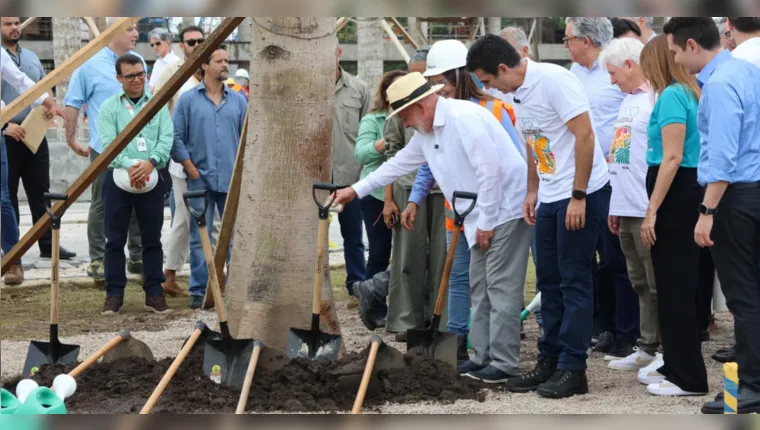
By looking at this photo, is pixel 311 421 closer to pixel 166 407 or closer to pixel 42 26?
pixel 166 407

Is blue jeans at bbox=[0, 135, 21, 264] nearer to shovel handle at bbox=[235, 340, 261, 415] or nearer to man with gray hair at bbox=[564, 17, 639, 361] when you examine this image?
shovel handle at bbox=[235, 340, 261, 415]

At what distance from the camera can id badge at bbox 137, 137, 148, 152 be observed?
789 centimetres

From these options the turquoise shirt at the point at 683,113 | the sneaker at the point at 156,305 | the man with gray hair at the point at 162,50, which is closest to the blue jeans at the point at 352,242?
the sneaker at the point at 156,305

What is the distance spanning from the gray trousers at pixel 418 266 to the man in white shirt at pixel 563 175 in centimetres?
137

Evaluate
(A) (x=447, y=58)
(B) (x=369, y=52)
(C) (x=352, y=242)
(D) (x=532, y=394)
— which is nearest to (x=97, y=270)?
(C) (x=352, y=242)

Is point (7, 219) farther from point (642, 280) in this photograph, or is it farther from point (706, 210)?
point (706, 210)

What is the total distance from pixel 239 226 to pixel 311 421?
13.0 feet

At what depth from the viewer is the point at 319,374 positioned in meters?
5.25

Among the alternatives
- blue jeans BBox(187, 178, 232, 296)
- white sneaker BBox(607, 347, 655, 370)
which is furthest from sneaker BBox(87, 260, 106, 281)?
white sneaker BBox(607, 347, 655, 370)

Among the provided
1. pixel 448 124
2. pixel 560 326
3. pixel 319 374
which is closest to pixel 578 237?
pixel 560 326

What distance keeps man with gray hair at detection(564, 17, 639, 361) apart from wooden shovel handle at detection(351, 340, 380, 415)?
184cm

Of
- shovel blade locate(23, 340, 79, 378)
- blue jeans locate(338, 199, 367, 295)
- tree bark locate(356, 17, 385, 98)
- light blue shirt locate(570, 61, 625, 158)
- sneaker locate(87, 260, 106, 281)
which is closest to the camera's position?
shovel blade locate(23, 340, 79, 378)

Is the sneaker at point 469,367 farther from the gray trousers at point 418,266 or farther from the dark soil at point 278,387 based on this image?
the gray trousers at point 418,266

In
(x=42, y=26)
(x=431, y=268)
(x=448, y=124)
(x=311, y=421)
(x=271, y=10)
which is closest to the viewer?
(x=271, y=10)
